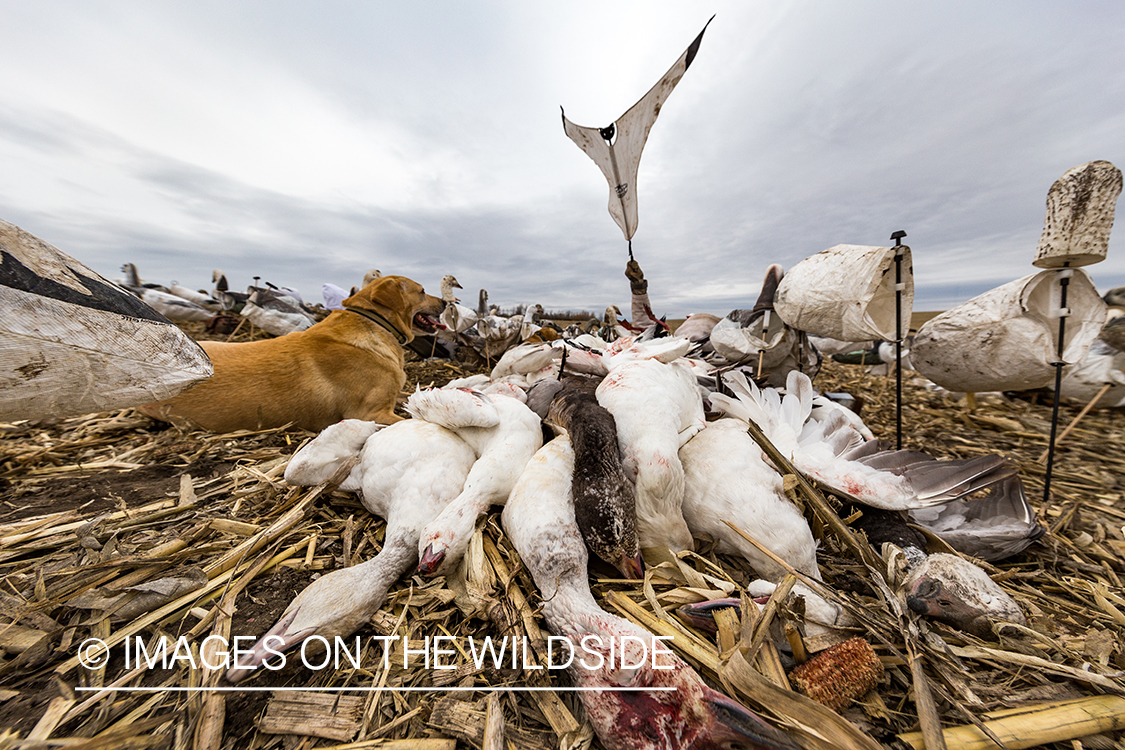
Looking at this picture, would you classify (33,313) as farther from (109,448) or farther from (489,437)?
(109,448)

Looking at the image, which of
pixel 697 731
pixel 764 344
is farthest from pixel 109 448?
pixel 764 344

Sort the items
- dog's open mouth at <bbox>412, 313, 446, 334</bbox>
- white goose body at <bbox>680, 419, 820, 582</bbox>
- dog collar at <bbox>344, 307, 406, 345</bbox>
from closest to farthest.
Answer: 1. white goose body at <bbox>680, 419, 820, 582</bbox>
2. dog collar at <bbox>344, 307, 406, 345</bbox>
3. dog's open mouth at <bbox>412, 313, 446, 334</bbox>

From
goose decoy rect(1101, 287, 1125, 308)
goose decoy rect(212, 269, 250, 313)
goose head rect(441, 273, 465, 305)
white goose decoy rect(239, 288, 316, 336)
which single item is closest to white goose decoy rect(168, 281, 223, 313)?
goose decoy rect(212, 269, 250, 313)

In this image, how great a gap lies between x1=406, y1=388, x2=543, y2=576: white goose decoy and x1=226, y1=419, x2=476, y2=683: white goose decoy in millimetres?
88

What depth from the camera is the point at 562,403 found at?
184 centimetres

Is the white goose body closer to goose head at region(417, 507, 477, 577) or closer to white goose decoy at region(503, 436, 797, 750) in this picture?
white goose decoy at region(503, 436, 797, 750)

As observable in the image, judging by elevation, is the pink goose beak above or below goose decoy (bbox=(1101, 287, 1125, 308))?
below

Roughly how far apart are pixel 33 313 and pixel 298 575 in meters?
1.08

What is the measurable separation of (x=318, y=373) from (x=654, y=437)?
8.80 feet

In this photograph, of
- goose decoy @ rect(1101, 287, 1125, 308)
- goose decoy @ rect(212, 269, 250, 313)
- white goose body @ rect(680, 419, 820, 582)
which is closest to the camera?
white goose body @ rect(680, 419, 820, 582)

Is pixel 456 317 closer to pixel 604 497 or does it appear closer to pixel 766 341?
pixel 766 341

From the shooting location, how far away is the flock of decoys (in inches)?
42.4

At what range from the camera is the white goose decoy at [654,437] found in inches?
53.1

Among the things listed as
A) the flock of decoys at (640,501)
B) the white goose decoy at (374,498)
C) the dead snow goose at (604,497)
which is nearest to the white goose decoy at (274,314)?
the white goose decoy at (374,498)
